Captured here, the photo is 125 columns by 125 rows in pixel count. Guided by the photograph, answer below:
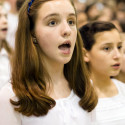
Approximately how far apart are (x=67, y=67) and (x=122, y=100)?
20.5 inches

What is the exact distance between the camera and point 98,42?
163 centimetres

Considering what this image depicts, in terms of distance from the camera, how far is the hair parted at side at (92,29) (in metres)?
1.65

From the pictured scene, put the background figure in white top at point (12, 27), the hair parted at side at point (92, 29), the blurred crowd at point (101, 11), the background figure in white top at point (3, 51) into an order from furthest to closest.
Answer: the blurred crowd at point (101, 11), the background figure in white top at point (12, 27), the background figure in white top at point (3, 51), the hair parted at side at point (92, 29)

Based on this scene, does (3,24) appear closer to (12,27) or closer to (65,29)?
(12,27)

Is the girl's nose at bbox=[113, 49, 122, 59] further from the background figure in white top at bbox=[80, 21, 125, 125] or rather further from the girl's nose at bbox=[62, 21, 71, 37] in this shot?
the girl's nose at bbox=[62, 21, 71, 37]

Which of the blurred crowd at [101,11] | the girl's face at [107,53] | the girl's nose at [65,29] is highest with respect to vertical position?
the girl's nose at [65,29]

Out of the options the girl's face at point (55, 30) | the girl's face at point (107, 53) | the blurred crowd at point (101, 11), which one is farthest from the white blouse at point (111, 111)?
the blurred crowd at point (101, 11)

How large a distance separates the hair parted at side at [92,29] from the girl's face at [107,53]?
26 millimetres

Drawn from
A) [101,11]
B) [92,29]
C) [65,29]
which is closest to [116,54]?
[92,29]

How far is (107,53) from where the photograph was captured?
160 cm

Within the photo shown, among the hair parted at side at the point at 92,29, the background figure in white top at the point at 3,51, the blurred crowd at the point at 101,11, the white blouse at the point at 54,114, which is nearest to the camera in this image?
the white blouse at the point at 54,114

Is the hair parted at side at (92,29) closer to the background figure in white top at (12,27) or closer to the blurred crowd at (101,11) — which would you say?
the blurred crowd at (101,11)

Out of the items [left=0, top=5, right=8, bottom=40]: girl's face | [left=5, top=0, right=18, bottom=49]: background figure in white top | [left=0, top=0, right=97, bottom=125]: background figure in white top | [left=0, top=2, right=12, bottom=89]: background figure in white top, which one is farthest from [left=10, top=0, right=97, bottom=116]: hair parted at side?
[left=5, top=0, right=18, bottom=49]: background figure in white top

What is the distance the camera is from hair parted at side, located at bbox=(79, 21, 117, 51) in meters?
1.65
